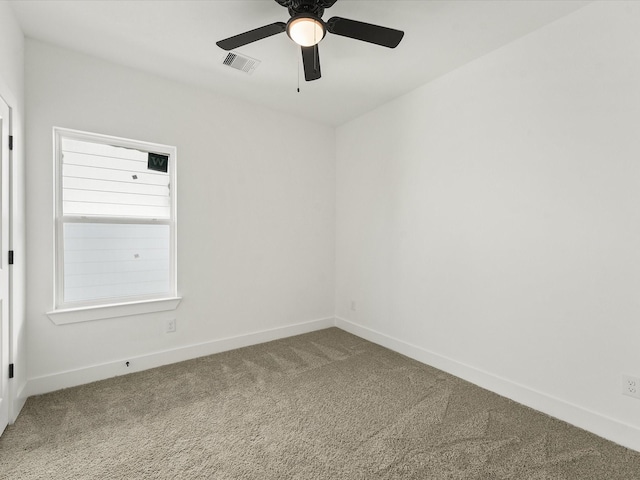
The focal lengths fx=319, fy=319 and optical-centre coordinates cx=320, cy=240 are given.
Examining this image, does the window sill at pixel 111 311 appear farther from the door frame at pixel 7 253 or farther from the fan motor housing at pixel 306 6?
the fan motor housing at pixel 306 6

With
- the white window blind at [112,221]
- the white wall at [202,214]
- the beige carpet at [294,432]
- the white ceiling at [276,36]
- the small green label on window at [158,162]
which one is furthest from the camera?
the small green label on window at [158,162]

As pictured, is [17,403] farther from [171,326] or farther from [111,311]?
[171,326]

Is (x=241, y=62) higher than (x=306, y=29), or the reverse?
(x=241, y=62)

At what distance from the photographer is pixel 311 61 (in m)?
2.06

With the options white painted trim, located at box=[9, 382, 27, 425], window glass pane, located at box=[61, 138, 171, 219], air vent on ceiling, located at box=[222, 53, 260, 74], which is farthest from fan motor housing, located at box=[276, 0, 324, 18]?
white painted trim, located at box=[9, 382, 27, 425]

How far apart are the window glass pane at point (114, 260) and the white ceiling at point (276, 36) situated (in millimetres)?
1438

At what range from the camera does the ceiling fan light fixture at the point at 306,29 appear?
5.79ft

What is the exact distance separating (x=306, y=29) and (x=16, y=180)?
214 centimetres

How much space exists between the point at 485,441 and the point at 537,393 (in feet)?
2.22

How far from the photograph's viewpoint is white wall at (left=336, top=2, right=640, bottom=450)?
1.92 metres

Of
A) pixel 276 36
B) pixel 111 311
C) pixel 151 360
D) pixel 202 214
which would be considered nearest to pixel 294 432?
pixel 151 360

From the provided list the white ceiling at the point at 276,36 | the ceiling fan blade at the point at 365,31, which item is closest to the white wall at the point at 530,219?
the white ceiling at the point at 276,36

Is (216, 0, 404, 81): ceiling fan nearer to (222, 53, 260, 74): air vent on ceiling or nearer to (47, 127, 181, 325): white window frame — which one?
(222, 53, 260, 74): air vent on ceiling

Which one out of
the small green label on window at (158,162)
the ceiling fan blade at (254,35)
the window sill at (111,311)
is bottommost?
the window sill at (111,311)
